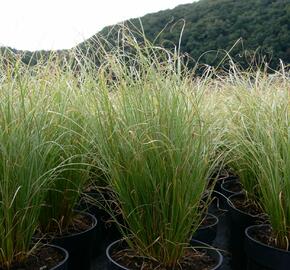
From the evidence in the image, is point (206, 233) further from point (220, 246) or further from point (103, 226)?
point (103, 226)

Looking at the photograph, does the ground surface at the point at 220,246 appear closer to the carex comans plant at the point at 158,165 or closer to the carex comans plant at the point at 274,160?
the carex comans plant at the point at 274,160

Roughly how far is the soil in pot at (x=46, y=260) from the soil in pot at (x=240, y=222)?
98cm

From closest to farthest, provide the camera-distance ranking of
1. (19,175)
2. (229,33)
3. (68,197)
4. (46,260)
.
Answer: (19,175) → (46,260) → (68,197) → (229,33)

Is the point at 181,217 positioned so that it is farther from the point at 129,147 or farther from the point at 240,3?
the point at 240,3

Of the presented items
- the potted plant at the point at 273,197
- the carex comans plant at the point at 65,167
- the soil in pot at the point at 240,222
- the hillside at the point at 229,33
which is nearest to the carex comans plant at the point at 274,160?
the potted plant at the point at 273,197

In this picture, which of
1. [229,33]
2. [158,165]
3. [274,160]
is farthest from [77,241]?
[229,33]

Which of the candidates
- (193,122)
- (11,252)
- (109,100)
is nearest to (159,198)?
(193,122)

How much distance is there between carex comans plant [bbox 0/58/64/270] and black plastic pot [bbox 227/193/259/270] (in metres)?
1.10

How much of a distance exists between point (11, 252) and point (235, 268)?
1288mm

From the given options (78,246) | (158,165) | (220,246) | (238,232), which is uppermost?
(158,165)

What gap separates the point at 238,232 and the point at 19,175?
133 centimetres

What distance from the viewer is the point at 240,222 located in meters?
2.41

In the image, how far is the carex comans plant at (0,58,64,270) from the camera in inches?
64.5

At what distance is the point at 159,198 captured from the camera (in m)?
1.69
